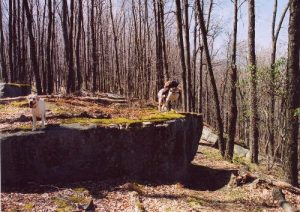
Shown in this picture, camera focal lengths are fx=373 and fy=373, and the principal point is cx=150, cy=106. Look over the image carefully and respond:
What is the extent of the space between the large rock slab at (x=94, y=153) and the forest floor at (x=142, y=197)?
0.37m

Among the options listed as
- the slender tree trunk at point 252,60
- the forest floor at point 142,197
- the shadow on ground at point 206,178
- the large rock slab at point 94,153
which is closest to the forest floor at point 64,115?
the large rock slab at point 94,153

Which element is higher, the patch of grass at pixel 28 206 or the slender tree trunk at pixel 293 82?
the slender tree trunk at pixel 293 82

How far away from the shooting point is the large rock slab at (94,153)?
9.05 metres

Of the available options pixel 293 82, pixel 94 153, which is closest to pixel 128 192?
pixel 94 153

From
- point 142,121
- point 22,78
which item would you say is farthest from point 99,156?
point 22,78

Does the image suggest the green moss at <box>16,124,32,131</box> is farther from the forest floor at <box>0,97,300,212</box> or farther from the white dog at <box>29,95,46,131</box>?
the white dog at <box>29,95,46,131</box>

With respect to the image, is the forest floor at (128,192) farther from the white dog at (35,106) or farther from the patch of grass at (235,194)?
the white dog at (35,106)

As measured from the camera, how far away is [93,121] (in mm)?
→ 10727

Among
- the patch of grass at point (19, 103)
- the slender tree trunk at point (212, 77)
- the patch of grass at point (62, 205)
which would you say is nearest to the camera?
the patch of grass at point (62, 205)

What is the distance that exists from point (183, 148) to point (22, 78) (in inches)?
662

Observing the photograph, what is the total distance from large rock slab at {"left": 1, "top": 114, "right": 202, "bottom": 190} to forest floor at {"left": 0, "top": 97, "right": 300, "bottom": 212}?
0.36 m

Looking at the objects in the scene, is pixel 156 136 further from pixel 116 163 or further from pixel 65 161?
pixel 65 161

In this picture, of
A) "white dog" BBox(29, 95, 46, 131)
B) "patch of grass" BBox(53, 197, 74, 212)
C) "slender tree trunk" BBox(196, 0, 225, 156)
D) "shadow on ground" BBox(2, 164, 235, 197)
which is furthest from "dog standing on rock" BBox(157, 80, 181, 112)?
"patch of grass" BBox(53, 197, 74, 212)

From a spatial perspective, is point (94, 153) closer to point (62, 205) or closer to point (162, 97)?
point (62, 205)
